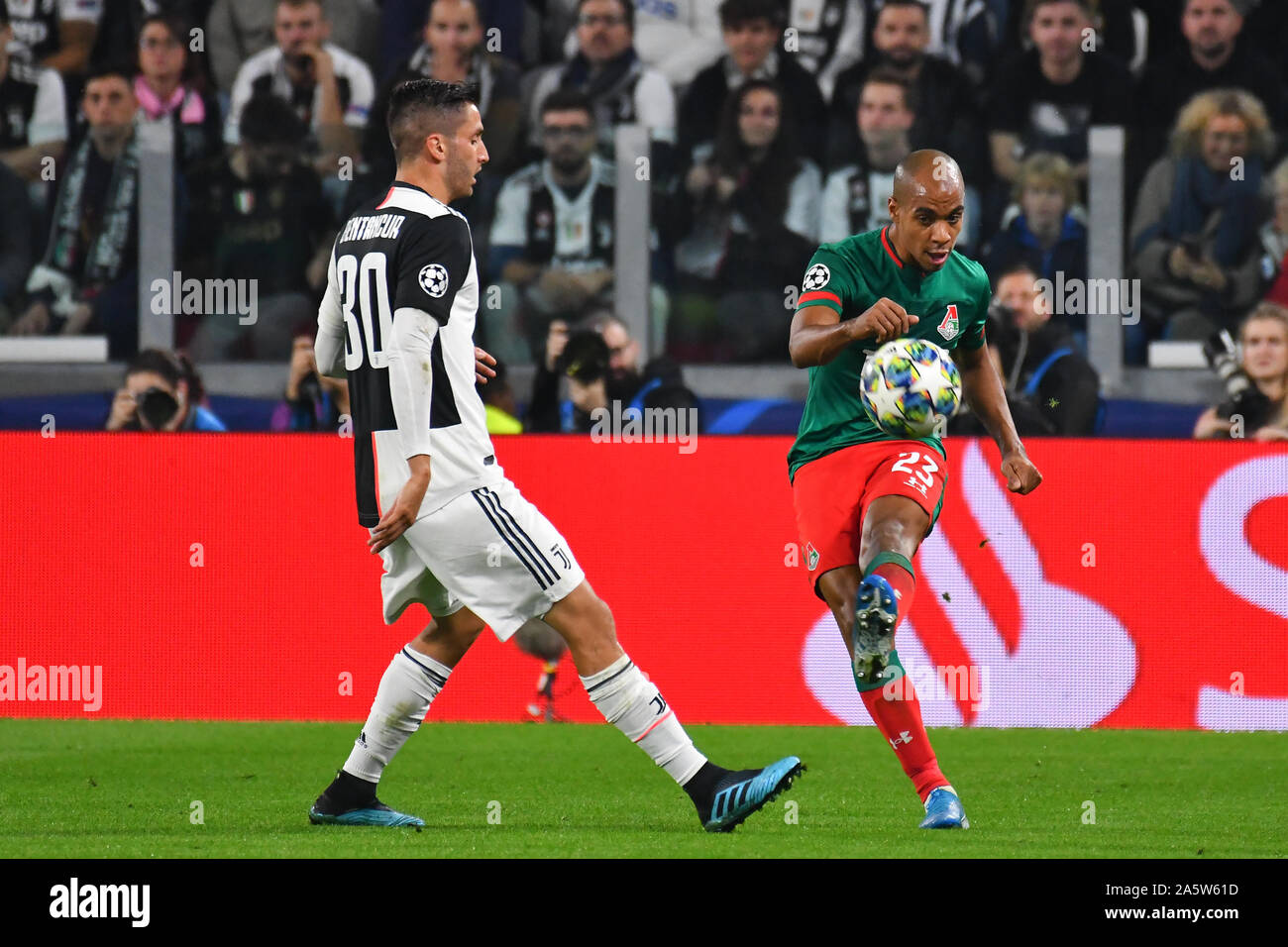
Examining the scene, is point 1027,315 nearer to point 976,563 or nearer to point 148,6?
point 976,563

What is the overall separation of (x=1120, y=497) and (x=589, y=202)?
4272 millimetres

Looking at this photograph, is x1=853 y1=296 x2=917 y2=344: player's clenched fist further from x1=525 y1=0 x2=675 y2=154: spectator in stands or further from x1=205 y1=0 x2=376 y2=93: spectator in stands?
x1=205 y1=0 x2=376 y2=93: spectator in stands

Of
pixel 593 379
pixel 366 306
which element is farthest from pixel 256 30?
pixel 366 306

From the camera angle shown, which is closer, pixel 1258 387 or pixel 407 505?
pixel 407 505

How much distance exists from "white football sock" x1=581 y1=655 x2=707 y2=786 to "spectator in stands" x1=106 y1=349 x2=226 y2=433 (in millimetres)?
5539

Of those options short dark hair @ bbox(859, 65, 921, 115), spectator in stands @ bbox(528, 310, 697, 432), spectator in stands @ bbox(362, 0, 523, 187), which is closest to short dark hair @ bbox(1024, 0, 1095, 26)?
short dark hair @ bbox(859, 65, 921, 115)

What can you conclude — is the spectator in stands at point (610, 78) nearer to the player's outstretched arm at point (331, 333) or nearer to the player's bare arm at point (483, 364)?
the player's bare arm at point (483, 364)

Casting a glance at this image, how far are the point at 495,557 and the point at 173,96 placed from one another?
7552 mm

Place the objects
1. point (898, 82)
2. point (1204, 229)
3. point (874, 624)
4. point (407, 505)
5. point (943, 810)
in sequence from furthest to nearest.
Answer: point (898, 82) → point (1204, 229) → point (943, 810) → point (407, 505) → point (874, 624)

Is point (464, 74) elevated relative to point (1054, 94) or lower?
elevated

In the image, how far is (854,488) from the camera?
5.26 meters

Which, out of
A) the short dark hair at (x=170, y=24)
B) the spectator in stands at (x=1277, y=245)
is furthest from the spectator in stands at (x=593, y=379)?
the spectator in stands at (x=1277, y=245)

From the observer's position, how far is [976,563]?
26.7 feet

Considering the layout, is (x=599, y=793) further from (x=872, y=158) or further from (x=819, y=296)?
(x=872, y=158)
